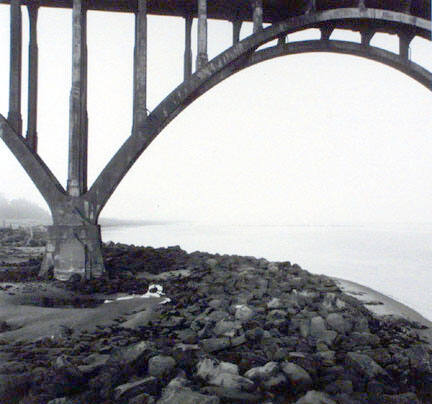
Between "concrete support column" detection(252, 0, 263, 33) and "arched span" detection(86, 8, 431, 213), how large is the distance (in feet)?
0.31

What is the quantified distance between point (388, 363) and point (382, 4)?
708 centimetres

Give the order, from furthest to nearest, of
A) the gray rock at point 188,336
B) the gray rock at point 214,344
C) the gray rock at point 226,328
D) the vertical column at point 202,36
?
the vertical column at point 202,36 < the gray rock at point 226,328 < the gray rock at point 188,336 < the gray rock at point 214,344

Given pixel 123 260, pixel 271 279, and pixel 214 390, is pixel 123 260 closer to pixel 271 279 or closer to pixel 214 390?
pixel 271 279

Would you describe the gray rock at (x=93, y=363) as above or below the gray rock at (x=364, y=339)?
above

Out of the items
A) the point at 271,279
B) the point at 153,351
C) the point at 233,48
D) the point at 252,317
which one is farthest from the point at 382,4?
the point at 153,351

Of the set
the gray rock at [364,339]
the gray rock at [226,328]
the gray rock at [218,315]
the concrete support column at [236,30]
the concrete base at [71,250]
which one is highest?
the concrete support column at [236,30]

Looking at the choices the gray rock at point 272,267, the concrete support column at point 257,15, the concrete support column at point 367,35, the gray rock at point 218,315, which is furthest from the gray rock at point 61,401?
the concrete support column at point 367,35

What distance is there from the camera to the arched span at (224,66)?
6.37 m

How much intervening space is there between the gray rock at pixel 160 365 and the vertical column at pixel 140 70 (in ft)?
13.3

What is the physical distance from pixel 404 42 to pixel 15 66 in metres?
6.92

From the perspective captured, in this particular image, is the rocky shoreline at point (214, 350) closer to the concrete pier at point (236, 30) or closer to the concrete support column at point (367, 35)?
the concrete pier at point (236, 30)

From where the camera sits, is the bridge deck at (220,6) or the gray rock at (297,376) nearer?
the gray rock at (297,376)

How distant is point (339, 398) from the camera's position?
2.84 m

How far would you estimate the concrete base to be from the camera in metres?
6.38
